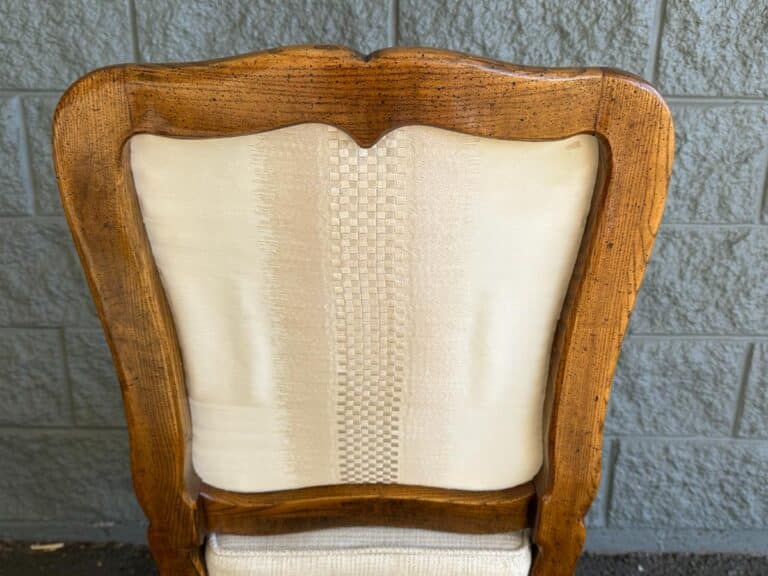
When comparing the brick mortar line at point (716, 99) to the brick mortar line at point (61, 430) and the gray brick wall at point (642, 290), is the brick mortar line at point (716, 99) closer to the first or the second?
the gray brick wall at point (642, 290)

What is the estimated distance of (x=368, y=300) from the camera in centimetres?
72

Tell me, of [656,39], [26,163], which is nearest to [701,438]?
[656,39]

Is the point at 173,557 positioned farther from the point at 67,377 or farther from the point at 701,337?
the point at 701,337

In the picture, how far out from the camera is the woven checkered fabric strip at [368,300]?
0.66 meters

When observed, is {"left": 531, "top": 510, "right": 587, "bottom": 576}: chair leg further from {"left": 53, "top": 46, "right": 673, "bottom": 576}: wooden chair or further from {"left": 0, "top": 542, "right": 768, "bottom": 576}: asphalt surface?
{"left": 0, "top": 542, "right": 768, "bottom": 576}: asphalt surface

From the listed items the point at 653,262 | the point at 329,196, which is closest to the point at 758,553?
the point at 653,262

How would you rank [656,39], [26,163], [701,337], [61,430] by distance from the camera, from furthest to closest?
[61,430]
[701,337]
[26,163]
[656,39]

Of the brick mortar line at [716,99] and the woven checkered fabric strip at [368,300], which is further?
the brick mortar line at [716,99]

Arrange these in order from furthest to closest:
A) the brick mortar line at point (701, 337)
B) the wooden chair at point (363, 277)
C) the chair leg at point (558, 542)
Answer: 1. the brick mortar line at point (701, 337)
2. the chair leg at point (558, 542)
3. the wooden chair at point (363, 277)

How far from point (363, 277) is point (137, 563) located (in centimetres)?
128

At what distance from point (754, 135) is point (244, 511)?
3.49 ft

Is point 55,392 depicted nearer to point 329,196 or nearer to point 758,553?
point 329,196

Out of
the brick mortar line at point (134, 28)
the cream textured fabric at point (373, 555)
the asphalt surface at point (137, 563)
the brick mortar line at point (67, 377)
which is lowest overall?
the asphalt surface at point (137, 563)

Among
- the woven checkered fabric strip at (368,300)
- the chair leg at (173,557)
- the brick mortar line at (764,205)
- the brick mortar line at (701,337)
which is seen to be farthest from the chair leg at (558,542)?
the brick mortar line at (764,205)
